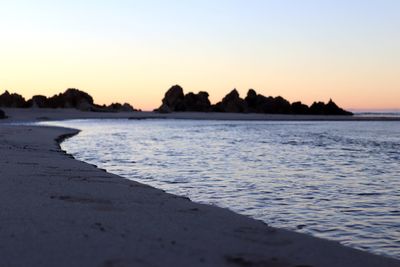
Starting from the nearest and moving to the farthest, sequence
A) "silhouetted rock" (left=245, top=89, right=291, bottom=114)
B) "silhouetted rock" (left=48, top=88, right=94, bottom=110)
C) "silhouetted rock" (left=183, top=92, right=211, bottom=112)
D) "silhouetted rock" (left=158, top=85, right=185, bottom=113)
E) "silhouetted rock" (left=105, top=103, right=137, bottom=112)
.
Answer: "silhouetted rock" (left=245, top=89, right=291, bottom=114)
"silhouetted rock" (left=48, top=88, right=94, bottom=110)
"silhouetted rock" (left=105, top=103, right=137, bottom=112)
"silhouetted rock" (left=183, top=92, right=211, bottom=112)
"silhouetted rock" (left=158, top=85, right=185, bottom=113)

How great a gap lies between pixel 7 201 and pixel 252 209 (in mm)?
4656

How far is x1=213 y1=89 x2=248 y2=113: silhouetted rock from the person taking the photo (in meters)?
138

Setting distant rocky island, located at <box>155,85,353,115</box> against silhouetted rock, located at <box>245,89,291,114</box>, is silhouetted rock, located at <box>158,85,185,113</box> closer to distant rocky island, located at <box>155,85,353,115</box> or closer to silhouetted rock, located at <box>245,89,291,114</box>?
distant rocky island, located at <box>155,85,353,115</box>

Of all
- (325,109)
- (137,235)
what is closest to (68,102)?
(325,109)

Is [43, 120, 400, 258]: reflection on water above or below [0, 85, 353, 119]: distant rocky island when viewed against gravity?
below

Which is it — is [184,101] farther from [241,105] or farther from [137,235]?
[137,235]

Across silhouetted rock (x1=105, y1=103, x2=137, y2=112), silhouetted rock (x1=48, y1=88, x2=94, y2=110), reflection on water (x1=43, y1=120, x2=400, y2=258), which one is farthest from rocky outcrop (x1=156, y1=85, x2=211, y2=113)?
reflection on water (x1=43, y1=120, x2=400, y2=258)

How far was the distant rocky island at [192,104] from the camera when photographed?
128m

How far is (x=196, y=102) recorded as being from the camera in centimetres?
14288

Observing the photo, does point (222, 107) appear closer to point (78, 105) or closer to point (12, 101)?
point (78, 105)

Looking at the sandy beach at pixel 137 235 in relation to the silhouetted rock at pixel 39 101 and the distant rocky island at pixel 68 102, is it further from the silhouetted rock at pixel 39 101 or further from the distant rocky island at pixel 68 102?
the silhouetted rock at pixel 39 101

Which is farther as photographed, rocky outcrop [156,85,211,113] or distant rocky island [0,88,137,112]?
rocky outcrop [156,85,211,113]

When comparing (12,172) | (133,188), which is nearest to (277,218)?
(133,188)

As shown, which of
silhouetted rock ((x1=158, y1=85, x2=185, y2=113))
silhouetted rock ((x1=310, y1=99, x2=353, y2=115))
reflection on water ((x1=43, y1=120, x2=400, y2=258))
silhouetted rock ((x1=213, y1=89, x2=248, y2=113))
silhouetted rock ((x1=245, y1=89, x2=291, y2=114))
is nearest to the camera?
reflection on water ((x1=43, y1=120, x2=400, y2=258))
